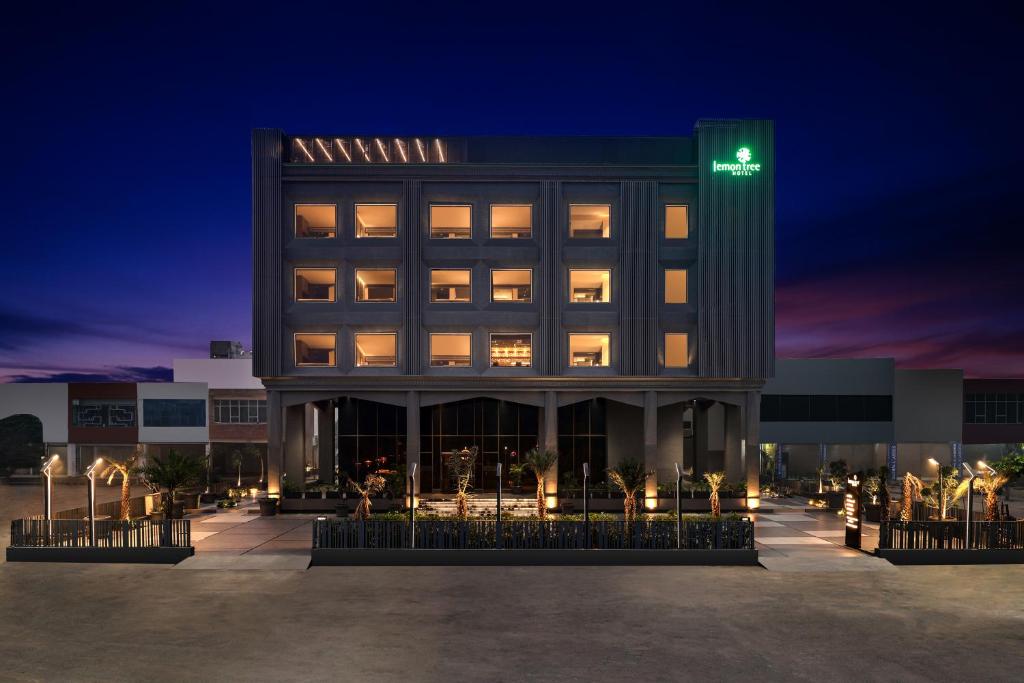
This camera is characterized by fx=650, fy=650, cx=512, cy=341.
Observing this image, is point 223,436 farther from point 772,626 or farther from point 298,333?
point 772,626

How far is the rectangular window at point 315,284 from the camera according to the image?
38.5 metres

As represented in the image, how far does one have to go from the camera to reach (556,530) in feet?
78.8

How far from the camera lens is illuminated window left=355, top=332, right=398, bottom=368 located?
38559 mm

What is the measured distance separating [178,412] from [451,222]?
122 ft

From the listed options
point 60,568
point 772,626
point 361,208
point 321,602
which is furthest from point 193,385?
point 772,626

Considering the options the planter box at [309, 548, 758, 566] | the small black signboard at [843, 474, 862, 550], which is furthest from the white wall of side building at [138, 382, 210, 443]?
the small black signboard at [843, 474, 862, 550]

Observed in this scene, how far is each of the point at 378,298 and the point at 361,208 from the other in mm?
5446

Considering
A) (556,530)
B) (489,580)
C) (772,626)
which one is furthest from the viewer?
(556,530)

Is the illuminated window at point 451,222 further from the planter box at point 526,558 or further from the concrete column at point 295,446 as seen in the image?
the planter box at point 526,558

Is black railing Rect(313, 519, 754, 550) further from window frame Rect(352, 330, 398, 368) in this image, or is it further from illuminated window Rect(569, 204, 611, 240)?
illuminated window Rect(569, 204, 611, 240)

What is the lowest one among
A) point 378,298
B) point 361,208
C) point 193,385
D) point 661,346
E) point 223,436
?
point 223,436

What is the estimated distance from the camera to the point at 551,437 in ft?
123

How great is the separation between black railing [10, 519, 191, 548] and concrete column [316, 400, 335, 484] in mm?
19252

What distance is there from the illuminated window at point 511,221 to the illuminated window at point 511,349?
5995 millimetres
